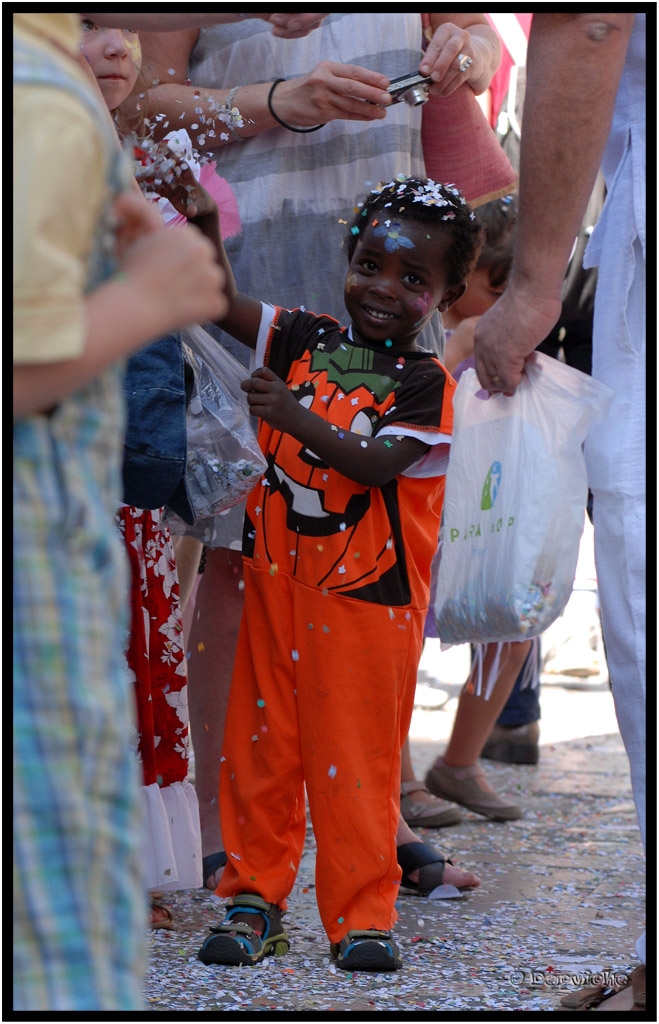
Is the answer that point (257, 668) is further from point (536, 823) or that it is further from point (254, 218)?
point (536, 823)

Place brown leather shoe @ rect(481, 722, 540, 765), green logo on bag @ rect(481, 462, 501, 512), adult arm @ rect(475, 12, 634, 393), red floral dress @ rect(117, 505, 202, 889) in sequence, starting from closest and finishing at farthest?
adult arm @ rect(475, 12, 634, 393), green logo on bag @ rect(481, 462, 501, 512), red floral dress @ rect(117, 505, 202, 889), brown leather shoe @ rect(481, 722, 540, 765)

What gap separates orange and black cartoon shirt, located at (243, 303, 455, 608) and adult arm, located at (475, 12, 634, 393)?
13.6 inches

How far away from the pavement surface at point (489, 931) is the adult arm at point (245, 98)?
1.71 metres

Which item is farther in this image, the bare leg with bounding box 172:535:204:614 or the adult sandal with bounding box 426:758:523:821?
the adult sandal with bounding box 426:758:523:821

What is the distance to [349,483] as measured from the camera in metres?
2.47

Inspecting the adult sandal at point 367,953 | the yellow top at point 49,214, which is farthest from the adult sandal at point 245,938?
the yellow top at point 49,214

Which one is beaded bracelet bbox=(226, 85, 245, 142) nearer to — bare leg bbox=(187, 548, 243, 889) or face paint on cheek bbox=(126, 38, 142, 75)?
face paint on cheek bbox=(126, 38, 142, 75)

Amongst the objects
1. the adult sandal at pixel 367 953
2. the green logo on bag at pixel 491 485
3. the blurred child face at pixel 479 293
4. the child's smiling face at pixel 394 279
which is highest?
the blurred child face at pixel 479 293

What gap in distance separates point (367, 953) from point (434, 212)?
59.7 inches

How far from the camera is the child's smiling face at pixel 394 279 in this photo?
2557 millimetres

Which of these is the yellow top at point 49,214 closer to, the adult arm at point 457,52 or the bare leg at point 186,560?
the adult arm at point 457,52

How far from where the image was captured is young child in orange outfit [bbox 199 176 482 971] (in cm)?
240

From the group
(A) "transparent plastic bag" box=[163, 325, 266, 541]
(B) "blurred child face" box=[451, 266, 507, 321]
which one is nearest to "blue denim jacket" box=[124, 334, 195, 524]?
(A) "transparent plastic bag" box=[163, 325, 266, 541]

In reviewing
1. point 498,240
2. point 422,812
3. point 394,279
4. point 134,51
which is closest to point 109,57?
point 134,51
